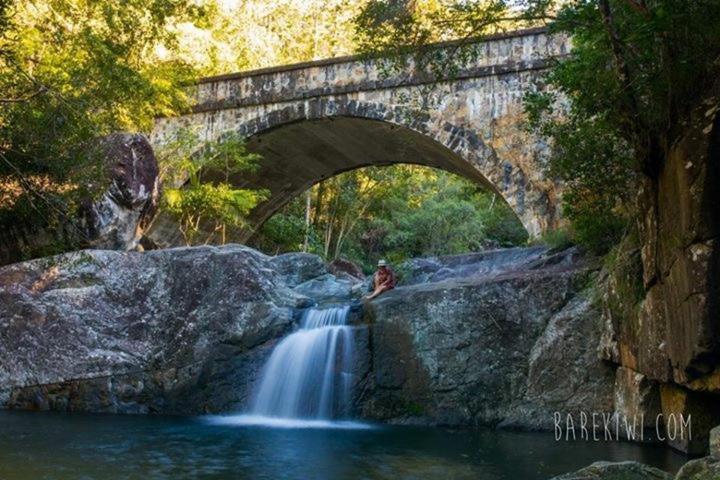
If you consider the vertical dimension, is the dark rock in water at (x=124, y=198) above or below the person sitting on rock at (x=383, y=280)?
above

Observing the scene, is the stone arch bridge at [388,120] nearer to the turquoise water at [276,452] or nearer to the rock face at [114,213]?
the rock face at [114,213]

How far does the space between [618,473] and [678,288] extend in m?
2.45

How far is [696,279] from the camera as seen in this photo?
21.6 feet

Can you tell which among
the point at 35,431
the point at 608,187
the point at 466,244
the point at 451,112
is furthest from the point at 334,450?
the point at 466,244

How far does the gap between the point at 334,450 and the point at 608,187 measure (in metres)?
4.87

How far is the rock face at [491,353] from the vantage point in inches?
370

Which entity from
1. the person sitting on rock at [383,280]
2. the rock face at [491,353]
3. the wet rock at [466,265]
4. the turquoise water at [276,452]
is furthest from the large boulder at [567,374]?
the wet rock at [466,265]

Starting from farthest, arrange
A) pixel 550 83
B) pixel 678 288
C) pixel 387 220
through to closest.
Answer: pixel 387 220, pixel 550 83, pixel 678 288

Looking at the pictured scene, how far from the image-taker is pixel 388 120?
17.2 meters

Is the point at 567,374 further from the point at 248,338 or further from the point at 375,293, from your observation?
the point at 248,338

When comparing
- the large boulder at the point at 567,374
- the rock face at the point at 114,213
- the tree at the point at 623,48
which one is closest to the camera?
the tree at the point at 623,48

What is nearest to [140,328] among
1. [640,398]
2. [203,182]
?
[640,398]

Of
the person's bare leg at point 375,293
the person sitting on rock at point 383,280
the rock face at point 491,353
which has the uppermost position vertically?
the person sitting on rock at point 383,280

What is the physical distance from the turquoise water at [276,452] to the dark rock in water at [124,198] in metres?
4.76
